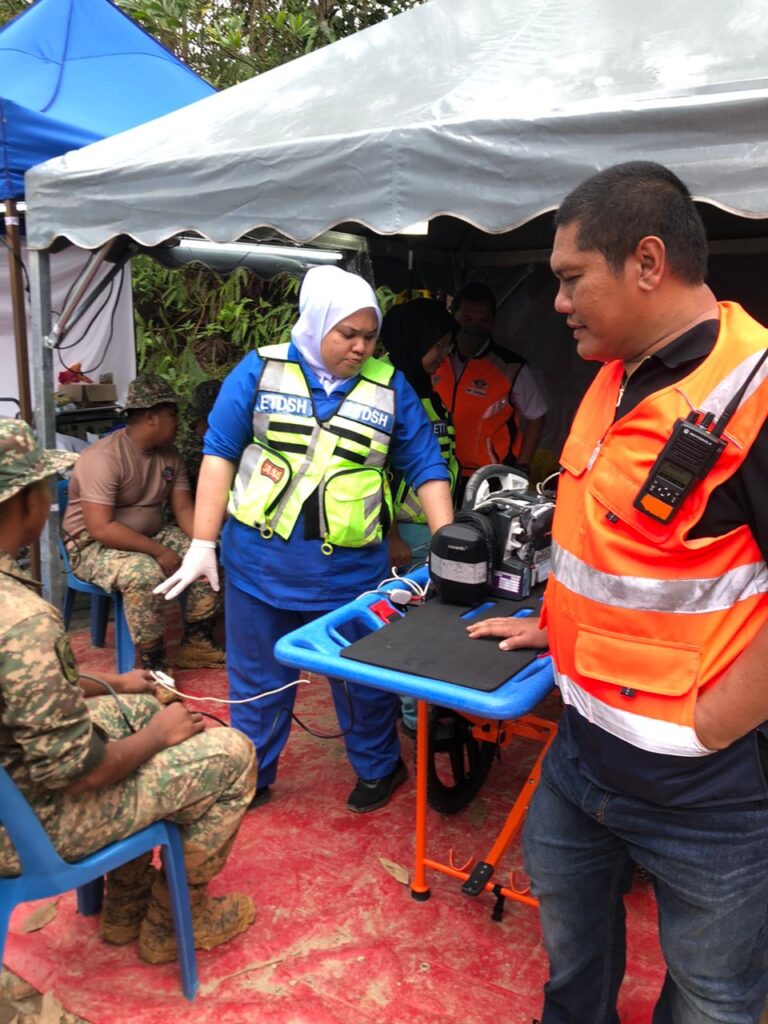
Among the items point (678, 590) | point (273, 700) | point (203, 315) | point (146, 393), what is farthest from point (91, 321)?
point (678, 590)

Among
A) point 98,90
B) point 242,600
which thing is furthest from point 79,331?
point 242,600

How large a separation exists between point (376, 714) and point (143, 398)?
2091 mm

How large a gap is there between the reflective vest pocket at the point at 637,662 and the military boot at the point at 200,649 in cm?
335

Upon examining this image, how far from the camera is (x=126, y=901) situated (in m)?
2.39

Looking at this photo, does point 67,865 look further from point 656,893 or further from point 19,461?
point 656,893

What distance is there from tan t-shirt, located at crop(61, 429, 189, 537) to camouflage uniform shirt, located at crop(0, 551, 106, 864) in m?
2.39

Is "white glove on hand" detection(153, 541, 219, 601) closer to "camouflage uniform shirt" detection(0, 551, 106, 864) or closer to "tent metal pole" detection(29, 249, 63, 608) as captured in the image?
"camouflage uniform shirt" detection(0, 551, 106, 864)

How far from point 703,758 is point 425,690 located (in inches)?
25.2

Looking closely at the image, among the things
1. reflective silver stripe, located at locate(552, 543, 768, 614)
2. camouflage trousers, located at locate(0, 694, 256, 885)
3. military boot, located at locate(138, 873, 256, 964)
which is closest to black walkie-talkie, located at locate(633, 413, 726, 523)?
reflective silver stripe, located at locate(552, 543, 768, 614)

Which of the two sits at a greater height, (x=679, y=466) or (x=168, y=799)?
(x=679, y=466)

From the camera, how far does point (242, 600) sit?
2979 mm

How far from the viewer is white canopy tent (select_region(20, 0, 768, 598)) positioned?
7.68 ft

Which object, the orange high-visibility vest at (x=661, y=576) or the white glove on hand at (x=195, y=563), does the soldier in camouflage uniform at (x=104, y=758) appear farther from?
the orange high-visibility vest at (x=661, y=576)

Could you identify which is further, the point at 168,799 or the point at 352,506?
the point at 352,506
